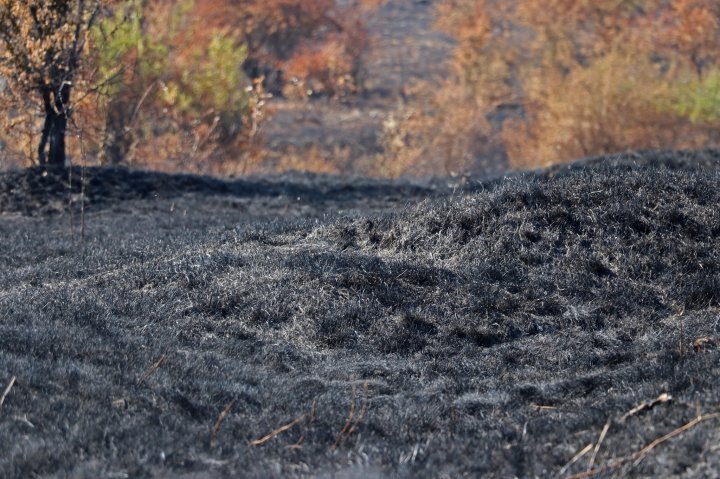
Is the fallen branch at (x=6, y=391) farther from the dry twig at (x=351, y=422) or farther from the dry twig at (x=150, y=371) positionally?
the dry twig at (x=351, y=422)

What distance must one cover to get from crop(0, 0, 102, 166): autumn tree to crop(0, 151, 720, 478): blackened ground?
4.26 m

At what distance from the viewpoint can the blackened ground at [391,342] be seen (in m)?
4.76

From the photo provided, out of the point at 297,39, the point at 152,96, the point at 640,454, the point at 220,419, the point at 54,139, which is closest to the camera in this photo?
the point at 640,454

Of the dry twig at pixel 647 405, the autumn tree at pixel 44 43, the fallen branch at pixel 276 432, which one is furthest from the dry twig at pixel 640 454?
the autumn tree at pixel 44 43

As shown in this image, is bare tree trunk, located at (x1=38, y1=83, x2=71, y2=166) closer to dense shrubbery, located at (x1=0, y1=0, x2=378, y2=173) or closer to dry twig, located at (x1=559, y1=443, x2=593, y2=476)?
dense shrubbery, located at (x1=0, y1=0, x2=378, y2=173)

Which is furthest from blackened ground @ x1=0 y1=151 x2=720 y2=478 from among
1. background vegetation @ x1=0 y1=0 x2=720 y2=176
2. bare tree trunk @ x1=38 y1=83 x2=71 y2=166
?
background vegetation @ x1=0 y1=0 x2=720 y2=176

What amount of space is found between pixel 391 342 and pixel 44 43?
8544 mm

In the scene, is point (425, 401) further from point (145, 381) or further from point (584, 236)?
point (584, 236)

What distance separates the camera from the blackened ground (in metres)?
4.76

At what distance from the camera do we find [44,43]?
534 inches

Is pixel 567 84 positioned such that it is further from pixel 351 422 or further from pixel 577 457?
pixel 577 457

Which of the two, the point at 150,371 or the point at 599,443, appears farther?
the point at 150,371

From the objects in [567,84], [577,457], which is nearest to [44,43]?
[577,457]

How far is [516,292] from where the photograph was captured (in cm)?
736
